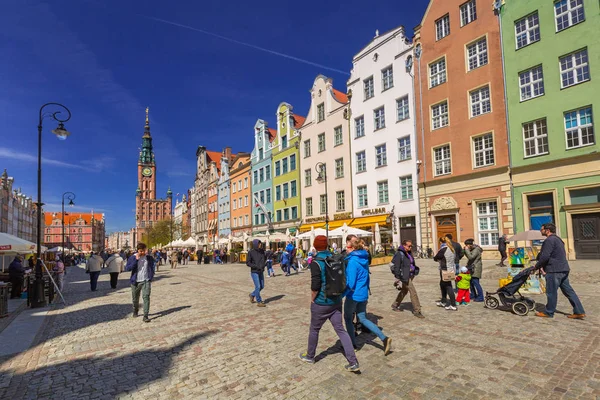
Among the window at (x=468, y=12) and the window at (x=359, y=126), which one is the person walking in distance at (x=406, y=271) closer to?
the window at (x=468, y=12)

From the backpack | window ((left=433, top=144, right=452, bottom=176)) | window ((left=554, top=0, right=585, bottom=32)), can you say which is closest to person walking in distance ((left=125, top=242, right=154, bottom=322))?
the backpack

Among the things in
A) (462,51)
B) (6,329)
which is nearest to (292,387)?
(6,329)

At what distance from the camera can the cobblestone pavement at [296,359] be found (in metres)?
4.31

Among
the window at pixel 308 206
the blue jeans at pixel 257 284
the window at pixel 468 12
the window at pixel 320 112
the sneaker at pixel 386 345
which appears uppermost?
the window at pixel 468 12

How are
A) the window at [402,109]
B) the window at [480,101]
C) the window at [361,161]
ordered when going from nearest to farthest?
the window at [480,101] < the window at [402,109] < the window at [361,161]

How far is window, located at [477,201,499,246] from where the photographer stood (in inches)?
862

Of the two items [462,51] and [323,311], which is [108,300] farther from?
[462,51]

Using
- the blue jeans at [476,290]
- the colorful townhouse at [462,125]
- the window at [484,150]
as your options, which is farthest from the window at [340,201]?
the blue jeans at [476,290]

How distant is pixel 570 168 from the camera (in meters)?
18.7

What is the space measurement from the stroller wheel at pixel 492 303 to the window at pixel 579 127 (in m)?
14.8

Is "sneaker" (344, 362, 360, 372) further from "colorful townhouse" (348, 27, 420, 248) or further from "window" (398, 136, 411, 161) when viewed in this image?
"window" (398, 136, 411, 161)

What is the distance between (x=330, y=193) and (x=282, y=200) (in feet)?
28.7

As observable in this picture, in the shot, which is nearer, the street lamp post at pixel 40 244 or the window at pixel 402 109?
the street lamp post at pixel 40 244

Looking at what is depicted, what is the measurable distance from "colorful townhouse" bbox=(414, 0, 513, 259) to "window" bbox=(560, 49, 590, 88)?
315cm
